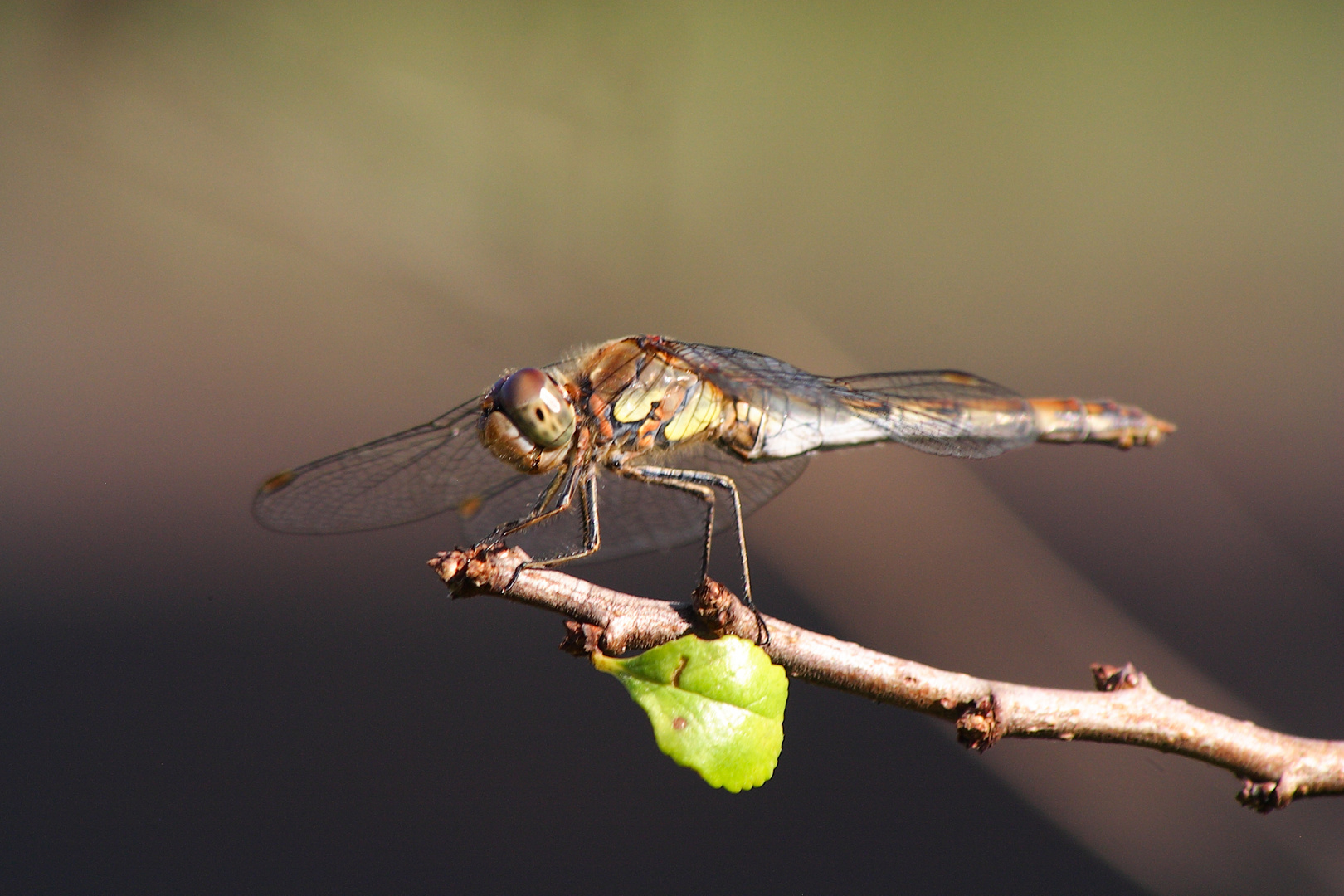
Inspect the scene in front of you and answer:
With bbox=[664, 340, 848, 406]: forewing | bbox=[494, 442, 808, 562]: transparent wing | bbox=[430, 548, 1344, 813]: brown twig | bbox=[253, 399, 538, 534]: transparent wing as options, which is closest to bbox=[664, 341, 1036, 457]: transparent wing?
bbox=[664, 340, 848, 406]: forewing

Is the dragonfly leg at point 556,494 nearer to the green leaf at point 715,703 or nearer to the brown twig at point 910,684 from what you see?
the brown twig at point 910,684

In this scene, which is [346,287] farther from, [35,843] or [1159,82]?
[1159,82]

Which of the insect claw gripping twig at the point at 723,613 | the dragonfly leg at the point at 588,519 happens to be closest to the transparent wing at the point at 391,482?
the dragonfly leg at the point at 588,519

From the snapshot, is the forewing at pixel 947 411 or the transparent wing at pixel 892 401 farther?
the forewing at pixel 947 411

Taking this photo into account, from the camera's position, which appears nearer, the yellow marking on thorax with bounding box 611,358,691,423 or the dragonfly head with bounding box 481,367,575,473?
the dragonfly head with bounding box 481,367,575,473

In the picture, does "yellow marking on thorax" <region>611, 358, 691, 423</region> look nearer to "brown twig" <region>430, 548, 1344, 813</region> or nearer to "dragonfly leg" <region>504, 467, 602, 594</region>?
"dragonfly leg" <region>504, 467, 602, 594</region>

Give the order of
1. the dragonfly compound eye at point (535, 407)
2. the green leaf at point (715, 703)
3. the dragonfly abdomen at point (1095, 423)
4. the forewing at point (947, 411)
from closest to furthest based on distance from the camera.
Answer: the green leaf at point (715, 703)
the dragonfly compound eye at point (535, 407)
the forewing at point (947, 411)
the dragonfly abdomen at point (1095, 423)
